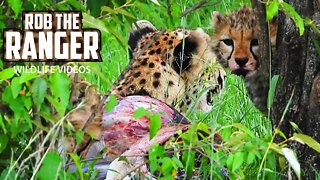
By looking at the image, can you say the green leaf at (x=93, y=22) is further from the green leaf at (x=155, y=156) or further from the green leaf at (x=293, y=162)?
the green leaf at (x=293, y=162)

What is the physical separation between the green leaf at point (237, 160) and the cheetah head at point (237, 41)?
1.42 meters

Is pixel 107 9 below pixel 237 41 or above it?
Answer: above

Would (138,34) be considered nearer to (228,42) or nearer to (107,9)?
(228,42)

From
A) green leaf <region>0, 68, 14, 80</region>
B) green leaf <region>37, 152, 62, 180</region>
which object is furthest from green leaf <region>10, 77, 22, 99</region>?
green leaf <region>37, 152, 62, 180</region>

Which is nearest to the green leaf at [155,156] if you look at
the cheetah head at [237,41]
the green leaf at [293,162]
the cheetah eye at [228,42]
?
the green leaf at [293,162]

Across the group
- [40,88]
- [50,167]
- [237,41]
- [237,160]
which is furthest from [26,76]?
[237,41]

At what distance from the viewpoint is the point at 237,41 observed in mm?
3990

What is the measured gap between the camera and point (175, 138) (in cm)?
294

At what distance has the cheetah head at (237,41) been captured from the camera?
3.89 metres

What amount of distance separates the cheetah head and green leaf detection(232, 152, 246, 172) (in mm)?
1418

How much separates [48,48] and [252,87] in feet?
4.36

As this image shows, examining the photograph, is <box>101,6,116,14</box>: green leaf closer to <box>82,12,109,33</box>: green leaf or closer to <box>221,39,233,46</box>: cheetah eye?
<box>82,12,109,33</box>: green leaf

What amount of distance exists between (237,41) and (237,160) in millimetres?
1590

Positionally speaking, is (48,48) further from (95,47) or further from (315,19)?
(315,19)
